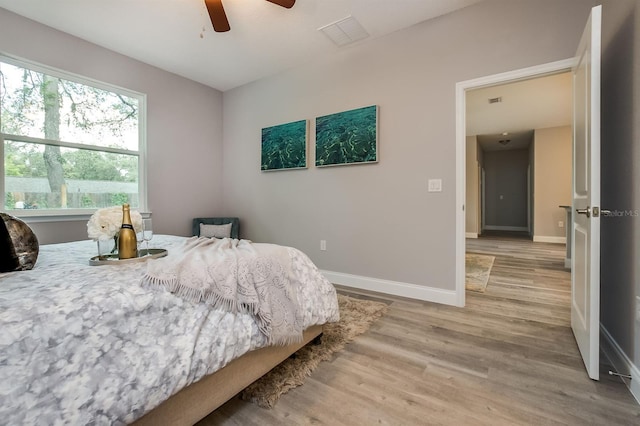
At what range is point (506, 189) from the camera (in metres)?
9.18

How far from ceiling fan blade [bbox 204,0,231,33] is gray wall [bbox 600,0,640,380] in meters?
2.45

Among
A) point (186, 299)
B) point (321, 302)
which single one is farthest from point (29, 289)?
point (321, 302)

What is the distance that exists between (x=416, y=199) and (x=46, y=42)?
386 centimetres

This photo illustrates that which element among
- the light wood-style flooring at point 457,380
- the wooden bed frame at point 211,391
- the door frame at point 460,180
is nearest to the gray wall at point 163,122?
the wooden bed frame at point 211,391

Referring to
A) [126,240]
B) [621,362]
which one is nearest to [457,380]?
[621,362]

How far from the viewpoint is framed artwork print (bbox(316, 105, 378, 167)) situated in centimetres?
298

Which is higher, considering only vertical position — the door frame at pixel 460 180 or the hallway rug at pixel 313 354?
the door frame at pixel 460 180

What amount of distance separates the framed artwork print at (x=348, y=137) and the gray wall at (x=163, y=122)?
5.93 feet

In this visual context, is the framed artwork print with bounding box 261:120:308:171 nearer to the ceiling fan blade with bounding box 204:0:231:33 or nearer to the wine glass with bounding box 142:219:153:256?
the ceiling fan blade with bounding box 204:0:231:33

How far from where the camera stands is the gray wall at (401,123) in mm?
2361

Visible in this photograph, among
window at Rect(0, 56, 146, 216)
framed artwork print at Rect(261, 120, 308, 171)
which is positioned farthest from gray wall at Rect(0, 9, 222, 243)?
framed artwork print at Rect(261, 120, 308, 171)

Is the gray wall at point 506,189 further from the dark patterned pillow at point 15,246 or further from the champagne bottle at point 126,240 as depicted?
the dark patterned pillow at point 15,246

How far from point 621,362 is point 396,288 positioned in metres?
1.60

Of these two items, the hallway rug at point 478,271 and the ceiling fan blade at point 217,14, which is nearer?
the ceiling fan blade at point 217,14
